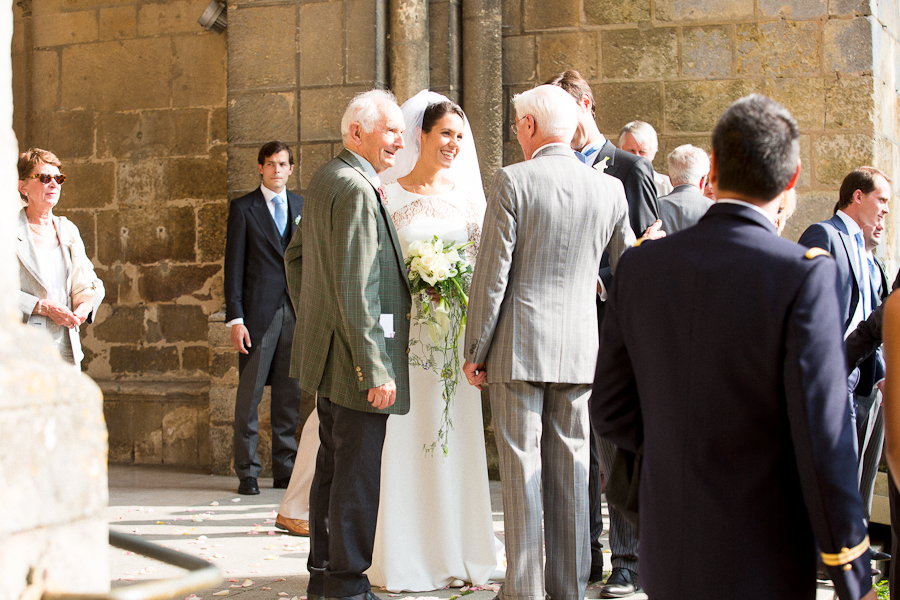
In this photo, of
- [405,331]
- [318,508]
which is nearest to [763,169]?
[405,331]

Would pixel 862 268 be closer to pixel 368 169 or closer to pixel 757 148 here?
pixel 368 169

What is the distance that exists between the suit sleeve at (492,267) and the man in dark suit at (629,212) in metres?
0.68

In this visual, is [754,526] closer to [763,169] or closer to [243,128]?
[763,169]

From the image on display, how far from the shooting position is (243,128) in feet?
19.6

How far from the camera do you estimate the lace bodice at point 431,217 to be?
371 cm

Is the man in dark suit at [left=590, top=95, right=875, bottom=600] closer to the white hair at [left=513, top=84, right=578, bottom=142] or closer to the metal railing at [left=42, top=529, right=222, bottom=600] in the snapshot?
the metal railing at [left=42, top=529, right=222, bottom=600]

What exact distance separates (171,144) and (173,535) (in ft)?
12.0

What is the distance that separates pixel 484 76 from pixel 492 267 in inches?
123

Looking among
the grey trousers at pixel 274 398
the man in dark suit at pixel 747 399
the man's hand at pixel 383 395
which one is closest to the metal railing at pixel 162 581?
the man in dark suit at pixel 747 399

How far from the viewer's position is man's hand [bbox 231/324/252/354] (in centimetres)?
563

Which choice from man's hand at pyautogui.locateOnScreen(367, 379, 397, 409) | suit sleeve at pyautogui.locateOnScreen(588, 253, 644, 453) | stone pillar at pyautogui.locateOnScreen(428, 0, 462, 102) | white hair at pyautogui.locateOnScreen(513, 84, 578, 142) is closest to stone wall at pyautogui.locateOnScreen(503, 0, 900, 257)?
stone pillar at pyautogui.locateOnScreen(428, 0, 462, 102)

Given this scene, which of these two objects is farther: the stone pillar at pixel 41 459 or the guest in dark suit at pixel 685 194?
the guest in dark suit at pixel 685 194

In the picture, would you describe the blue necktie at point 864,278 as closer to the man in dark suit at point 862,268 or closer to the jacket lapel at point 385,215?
the man in dark suit at point 862,268

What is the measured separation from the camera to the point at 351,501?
314cm
